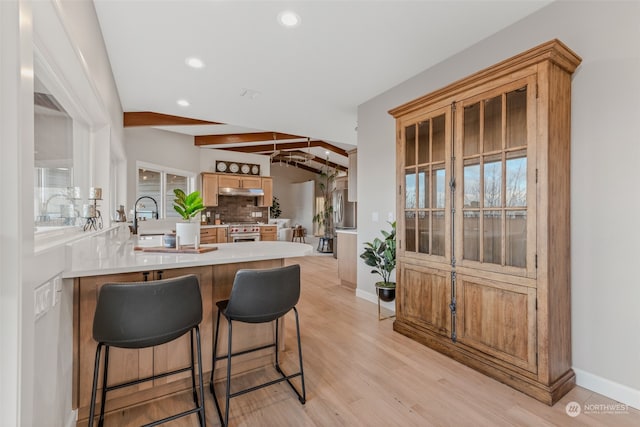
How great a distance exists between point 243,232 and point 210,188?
1303 millimetres

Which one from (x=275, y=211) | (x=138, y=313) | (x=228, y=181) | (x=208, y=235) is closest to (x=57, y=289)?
(x=138, y=313)

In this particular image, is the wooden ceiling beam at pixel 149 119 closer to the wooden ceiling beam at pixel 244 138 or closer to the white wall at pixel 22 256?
the wooden ceiling beam at pixel 244 138

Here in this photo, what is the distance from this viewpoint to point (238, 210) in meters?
7.98

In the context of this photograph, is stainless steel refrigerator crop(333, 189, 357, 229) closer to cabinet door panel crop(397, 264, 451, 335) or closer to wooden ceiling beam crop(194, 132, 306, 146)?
wooden ceiling beam crop(194, 132, 306, 146)

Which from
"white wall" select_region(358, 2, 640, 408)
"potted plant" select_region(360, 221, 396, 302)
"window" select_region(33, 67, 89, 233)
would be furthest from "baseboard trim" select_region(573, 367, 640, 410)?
"window" select_region(33, 67, 89, 233)

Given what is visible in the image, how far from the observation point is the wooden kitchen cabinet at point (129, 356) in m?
1.63

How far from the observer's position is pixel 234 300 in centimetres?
171

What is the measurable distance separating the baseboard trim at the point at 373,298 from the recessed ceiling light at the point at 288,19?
2985 mm

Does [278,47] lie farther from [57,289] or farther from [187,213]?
[57,289]

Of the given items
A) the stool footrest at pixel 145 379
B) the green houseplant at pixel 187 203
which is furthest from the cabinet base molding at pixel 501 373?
the green houseplant at pixel 187 203

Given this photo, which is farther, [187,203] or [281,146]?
[281,146]

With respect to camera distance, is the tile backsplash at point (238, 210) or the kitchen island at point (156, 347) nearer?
the kitchen island at point (156, 347)

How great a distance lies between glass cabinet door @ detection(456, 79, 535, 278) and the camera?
6.53 feet

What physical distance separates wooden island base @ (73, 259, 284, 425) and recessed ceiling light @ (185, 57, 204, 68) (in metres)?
2.09
